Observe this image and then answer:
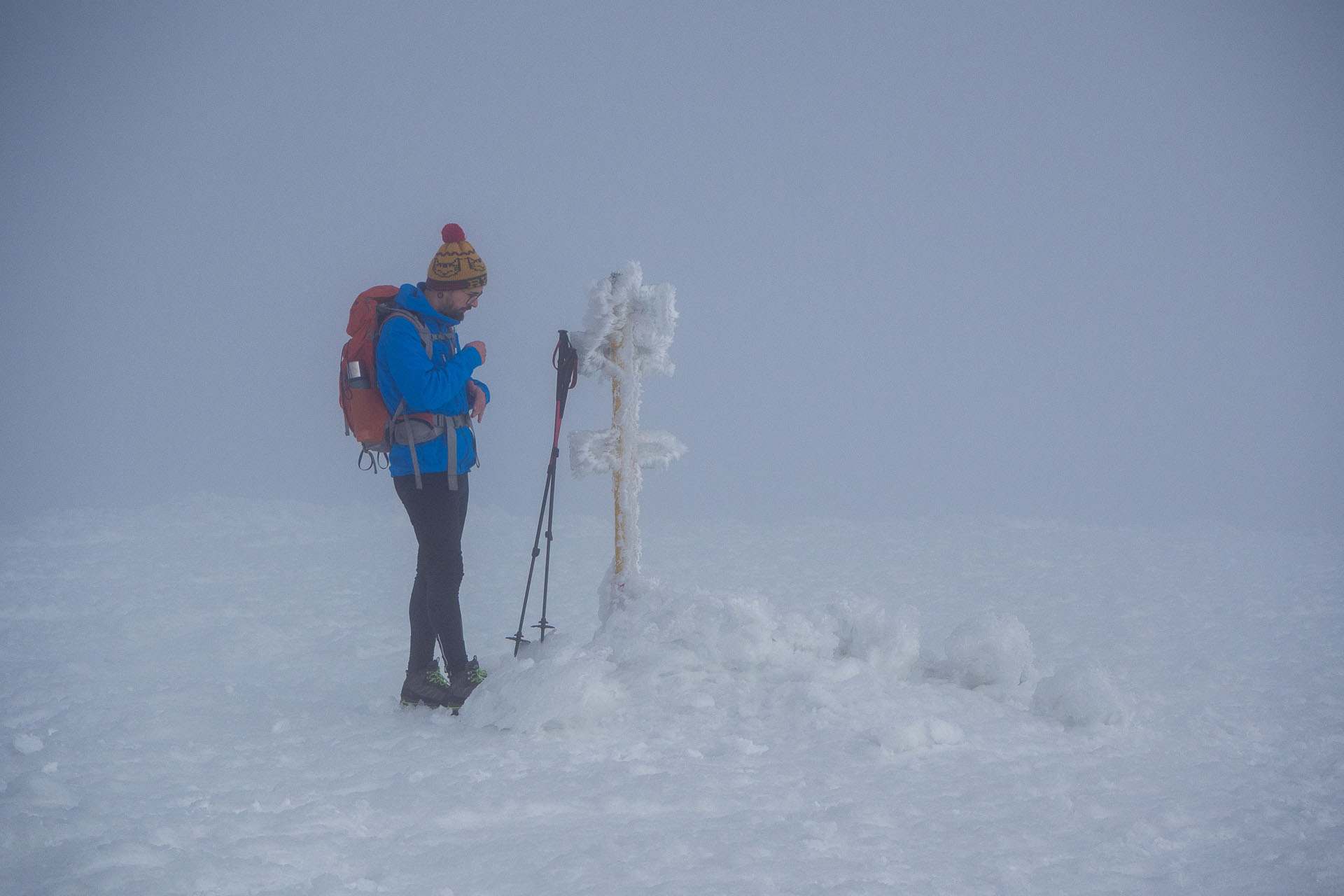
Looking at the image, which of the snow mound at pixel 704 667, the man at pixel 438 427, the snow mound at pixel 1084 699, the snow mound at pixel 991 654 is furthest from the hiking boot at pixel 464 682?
the snow mound at pixel 1084 699

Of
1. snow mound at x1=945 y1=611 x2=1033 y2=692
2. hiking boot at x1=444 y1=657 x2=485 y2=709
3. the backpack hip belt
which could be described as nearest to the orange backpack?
the backpack hip belt

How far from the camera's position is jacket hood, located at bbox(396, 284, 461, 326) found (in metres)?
3.68

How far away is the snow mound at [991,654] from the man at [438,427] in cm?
232

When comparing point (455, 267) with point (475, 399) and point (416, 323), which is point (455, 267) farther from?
point (475, 399)

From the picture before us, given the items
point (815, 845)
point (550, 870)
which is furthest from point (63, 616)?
point (815, 845)

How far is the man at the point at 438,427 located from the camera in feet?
11.6

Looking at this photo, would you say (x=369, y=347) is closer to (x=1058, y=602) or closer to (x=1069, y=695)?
(x=1069, y=695)

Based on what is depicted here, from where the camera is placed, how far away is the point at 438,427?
145 inches

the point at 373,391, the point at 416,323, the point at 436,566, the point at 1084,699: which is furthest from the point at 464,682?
the point at 1084,699

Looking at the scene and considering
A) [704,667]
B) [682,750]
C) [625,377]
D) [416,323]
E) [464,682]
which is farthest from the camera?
[625,377]

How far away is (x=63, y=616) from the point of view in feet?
19.1

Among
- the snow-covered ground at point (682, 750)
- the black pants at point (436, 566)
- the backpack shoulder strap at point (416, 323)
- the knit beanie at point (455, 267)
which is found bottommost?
the snow-covered ground at point (682, 750)

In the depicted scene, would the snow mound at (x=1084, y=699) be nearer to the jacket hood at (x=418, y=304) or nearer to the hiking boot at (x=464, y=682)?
the hiking boot at (x=464, y=682)

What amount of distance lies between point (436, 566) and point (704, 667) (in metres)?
1.34
